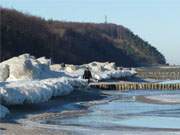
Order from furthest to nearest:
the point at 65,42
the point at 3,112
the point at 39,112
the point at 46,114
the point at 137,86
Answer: the point at 65,42 → the point at 137,86 → the point at 39,112 → the point at 46,114 → the point at 3,112

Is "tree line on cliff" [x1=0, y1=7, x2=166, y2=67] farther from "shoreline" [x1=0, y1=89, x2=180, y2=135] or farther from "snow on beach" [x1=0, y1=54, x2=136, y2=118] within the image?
"shoreline" [x1=0, y1=89, x2=180, y2=135]

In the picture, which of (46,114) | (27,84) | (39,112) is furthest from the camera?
(27,84)

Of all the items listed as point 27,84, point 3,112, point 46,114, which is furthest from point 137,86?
point 3,112

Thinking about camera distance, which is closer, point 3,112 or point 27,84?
point 3,112

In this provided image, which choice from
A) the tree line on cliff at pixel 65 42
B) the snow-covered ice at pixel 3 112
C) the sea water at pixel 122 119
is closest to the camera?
the sea water at pixel 122 119

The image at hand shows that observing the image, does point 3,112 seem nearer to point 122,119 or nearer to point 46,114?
point 46,114

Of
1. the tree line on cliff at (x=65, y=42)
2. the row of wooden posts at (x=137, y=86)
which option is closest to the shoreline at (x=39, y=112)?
the row of wooden posts at (x=137, y=86)

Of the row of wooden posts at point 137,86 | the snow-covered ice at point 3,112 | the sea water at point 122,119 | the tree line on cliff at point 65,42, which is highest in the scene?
the tree line on cliff at point 65,42

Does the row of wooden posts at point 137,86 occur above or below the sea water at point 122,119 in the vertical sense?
above

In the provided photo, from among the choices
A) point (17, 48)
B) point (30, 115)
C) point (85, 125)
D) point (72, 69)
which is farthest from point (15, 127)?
point (17, 48)

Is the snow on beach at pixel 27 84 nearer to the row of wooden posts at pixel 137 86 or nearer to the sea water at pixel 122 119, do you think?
the sea water at pixel 122 119

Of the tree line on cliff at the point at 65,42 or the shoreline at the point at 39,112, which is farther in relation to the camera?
the tree line on cliff at the point at 65,42

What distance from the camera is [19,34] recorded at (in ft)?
246

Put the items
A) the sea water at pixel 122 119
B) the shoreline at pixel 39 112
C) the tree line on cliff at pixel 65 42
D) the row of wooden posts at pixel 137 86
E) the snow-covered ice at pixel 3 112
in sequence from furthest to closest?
the tree line on cliff at pixel 65 42 → the row of wooden posts at pixel 137 86 → the snow-covered ice at pixel 3 112 → the sea water at pixel 122 119 → the shoreline at pixel 39 112
